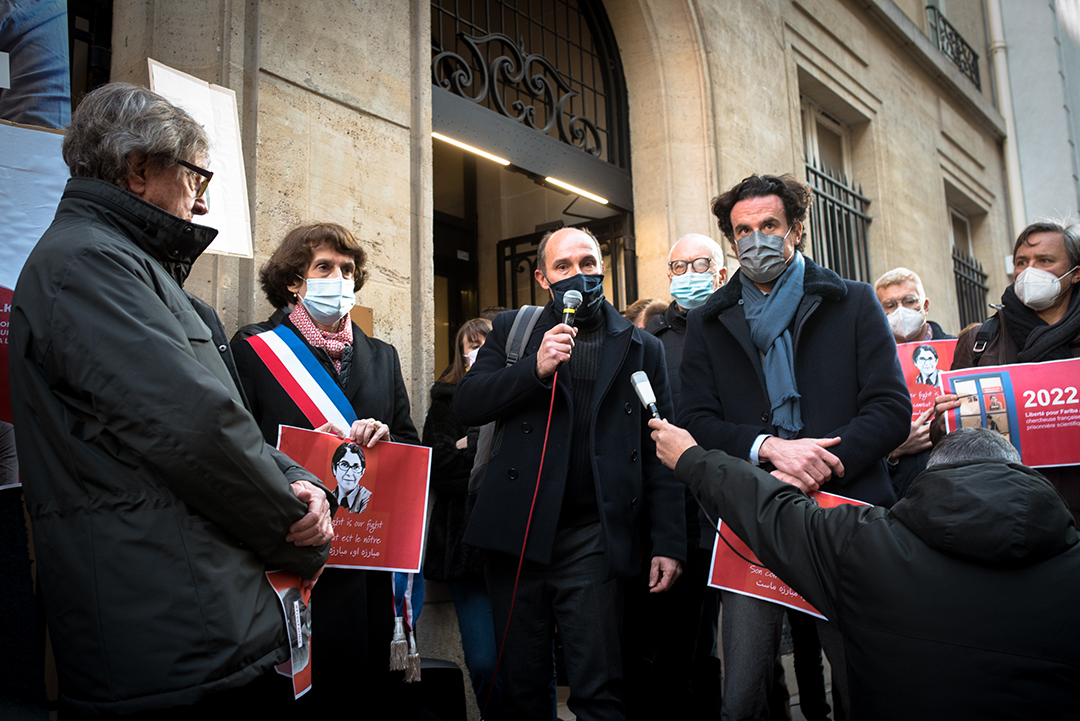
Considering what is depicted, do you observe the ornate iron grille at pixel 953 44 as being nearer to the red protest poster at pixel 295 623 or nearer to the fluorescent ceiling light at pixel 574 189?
the fluorescent ceiling light at pixel 574 189

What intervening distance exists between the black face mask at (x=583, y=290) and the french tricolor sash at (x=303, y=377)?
92 cm

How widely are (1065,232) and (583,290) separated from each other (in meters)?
2.39

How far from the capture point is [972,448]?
1.98m

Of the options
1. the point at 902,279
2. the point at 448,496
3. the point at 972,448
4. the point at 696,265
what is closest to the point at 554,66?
the point at 696,265

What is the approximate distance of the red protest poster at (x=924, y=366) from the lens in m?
4.01

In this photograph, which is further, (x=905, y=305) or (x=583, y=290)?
(x=905, y=305)

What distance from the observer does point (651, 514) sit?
3.17m

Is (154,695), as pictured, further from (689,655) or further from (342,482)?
(689,655)

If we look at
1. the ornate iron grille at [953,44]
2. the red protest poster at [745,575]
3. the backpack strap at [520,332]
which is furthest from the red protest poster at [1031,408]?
the ornate iron grille at [953,44]

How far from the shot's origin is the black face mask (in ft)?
10.2

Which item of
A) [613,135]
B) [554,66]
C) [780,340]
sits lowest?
[780,340]

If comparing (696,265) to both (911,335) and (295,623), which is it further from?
(295,623)

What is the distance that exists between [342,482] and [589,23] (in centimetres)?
587

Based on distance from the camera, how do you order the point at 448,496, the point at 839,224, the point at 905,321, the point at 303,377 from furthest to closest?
the point at 839,224, the point at 905,321, the point at 448,496, the point at 303,377
